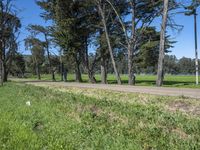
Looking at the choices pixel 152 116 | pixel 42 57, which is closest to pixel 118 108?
pixel 152 116

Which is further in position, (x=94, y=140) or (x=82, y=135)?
(x=82, y=135)

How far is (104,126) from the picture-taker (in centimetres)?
898

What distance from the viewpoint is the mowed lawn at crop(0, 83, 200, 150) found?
24.2 feet

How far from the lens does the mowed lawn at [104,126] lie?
7.37 meters

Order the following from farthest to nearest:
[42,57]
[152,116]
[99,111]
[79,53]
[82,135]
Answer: [42,57] < [79,53] < [99,111] < [152,116] < [82,135]

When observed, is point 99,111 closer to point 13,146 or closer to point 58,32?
point 13,146

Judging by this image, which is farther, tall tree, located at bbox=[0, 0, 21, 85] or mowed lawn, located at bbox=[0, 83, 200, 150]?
tall tree, located at bbox=[0, 0, 21, 85]

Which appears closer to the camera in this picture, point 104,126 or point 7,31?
point 104,126

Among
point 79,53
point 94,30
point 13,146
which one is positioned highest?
point 94,30

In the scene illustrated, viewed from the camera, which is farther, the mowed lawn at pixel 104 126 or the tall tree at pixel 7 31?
the tall tree at pixel 7 31

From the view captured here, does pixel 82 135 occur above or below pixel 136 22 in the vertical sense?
below

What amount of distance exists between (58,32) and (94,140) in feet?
110

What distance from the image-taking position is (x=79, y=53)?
1710 inches

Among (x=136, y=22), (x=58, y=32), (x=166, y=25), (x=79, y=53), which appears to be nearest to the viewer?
(x=166, y=25)
